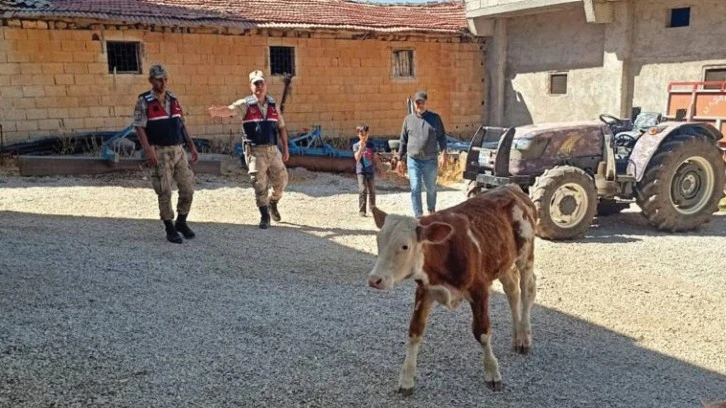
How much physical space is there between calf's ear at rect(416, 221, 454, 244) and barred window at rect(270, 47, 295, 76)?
12.5 meters

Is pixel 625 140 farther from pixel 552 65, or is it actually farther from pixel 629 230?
pixel 552 65

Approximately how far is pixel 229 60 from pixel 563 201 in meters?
9.75

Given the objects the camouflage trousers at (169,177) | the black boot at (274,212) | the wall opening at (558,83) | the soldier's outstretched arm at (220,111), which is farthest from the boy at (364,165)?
the wall opening at (558,83)

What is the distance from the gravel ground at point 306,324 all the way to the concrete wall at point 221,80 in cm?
578

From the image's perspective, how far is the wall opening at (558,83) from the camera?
15758mm

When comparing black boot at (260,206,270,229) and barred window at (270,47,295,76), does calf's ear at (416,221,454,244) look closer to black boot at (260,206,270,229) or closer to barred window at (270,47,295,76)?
black boot at (260,206,270,229)

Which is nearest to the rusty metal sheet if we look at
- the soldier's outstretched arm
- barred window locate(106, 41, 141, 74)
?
barred window locate(106, 41, 141, 74)

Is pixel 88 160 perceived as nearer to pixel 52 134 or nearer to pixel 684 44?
pixel 52 134

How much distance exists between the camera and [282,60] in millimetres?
15023

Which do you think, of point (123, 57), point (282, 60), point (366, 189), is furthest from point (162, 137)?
point (282, 60)

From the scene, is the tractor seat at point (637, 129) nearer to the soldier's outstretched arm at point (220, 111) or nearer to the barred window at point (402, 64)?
the soldier's outstretched arm at point (220, 111)

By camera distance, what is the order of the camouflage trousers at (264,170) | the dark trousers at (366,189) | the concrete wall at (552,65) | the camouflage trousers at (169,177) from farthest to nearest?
the concrete wall at (552,65) → the dark trousers at (366,189) → the camouflage trousers at (264,170) → the camouflage trousers at (169,177)

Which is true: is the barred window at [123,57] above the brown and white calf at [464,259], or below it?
above

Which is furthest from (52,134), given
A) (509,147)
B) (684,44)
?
(684,44)
